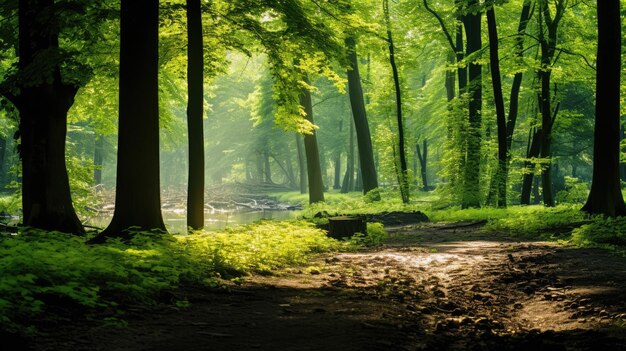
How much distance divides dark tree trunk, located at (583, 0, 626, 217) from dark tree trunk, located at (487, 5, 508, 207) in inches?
225

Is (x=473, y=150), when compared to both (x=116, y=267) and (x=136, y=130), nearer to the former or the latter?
(x=136, y=130)

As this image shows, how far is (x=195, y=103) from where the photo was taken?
10.5m

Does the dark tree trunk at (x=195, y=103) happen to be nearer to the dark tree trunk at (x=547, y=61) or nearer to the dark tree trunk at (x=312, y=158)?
the dark tree trunk at (x=312, y=158)

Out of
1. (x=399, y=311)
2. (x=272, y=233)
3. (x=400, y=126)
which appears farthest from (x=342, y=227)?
(x=400, y=126)

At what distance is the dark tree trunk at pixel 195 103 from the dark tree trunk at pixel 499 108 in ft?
37.1

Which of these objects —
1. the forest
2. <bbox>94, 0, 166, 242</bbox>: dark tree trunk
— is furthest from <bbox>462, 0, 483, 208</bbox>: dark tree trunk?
<bbox>94, 0, 166, 242</bbox>: dark tree trunk

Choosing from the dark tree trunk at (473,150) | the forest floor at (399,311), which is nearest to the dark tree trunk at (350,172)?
the dark tree trunk at (473,150)

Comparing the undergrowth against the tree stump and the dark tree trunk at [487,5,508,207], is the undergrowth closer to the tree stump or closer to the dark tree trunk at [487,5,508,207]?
the tree stump

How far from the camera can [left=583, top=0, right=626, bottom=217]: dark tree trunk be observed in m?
12.1

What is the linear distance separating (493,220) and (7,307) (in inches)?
537

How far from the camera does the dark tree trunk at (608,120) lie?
1215 cm

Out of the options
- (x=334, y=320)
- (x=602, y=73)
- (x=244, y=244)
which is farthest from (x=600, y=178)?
(x=334, y=320)

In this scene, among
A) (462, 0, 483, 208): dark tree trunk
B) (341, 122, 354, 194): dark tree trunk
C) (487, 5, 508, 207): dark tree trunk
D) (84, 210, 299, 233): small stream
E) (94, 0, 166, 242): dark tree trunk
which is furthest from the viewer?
(341, 122, 354, 194): dark tree trunk

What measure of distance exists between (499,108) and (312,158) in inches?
358
